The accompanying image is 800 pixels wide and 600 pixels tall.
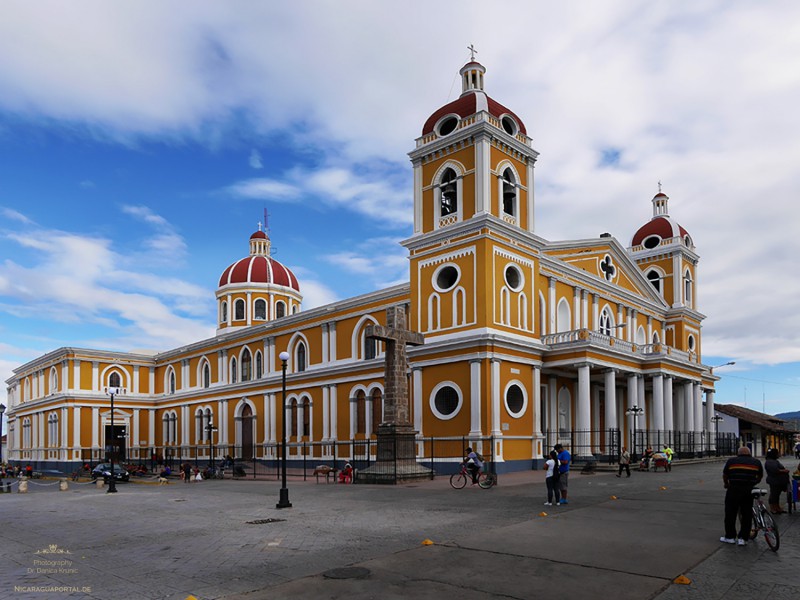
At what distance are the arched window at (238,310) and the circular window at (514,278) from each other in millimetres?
31571

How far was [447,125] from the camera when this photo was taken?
116ft

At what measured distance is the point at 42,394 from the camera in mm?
66938

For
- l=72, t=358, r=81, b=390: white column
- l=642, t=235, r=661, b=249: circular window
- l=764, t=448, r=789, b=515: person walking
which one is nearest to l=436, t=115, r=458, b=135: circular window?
l=642, t=235, r=661, b=249: circular window

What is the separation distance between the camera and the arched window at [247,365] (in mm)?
51688

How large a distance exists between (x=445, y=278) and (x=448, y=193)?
4.43m

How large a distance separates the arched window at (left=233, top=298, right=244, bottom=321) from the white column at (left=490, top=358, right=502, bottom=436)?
3294cm

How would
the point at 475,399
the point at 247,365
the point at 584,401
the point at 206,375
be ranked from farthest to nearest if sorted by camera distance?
the point at 206,375 < the point at 247,365 < the point at 584,401 < the point at 475,399

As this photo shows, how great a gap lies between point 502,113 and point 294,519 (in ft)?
82.8

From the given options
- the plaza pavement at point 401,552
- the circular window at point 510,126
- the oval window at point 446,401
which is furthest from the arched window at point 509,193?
the plaza pavement at point 401,552

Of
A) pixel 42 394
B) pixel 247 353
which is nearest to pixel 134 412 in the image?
pixel 42 394

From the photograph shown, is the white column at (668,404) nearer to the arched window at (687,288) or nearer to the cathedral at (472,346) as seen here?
the cathedral at (472,346)

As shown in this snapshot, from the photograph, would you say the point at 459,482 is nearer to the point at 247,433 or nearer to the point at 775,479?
the point at 775,479

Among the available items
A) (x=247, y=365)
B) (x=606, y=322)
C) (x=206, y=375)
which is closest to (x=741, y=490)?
(x=606, y=322)

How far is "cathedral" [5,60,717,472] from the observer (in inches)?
1293
